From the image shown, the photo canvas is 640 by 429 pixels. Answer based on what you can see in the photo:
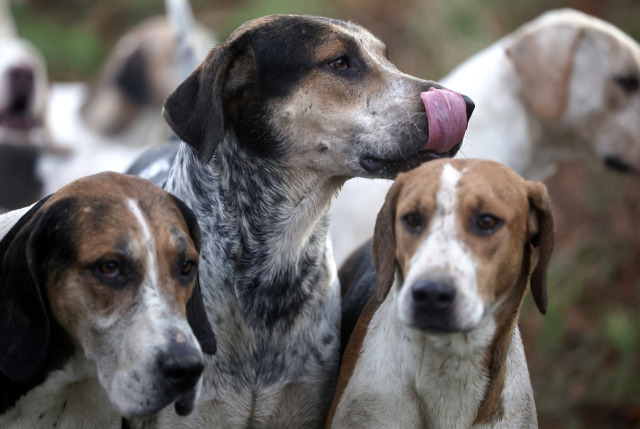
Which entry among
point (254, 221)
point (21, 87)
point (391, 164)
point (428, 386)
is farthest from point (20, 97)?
point (428, 386)

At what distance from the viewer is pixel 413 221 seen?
3.97 metres

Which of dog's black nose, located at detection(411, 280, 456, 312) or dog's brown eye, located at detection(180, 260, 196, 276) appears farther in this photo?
dog's brown eye, located at detection(180, 260, 196, 276)

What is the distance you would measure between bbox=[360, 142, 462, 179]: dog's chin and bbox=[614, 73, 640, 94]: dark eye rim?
8.60 ft

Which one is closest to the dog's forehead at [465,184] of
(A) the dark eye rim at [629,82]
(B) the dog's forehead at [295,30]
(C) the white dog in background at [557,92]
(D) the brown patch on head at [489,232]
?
(D) the brown patch on head at [489,232]

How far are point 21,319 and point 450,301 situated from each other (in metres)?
1.60

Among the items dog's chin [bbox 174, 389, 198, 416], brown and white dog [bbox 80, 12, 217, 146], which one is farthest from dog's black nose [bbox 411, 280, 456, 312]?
brown and white dog [bbox 80, 12, 217, 146]

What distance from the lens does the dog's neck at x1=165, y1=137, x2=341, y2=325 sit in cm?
467

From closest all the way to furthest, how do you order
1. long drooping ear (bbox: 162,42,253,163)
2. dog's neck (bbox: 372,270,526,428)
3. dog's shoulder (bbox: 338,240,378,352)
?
dog's neck (bbox: 372,270,526,428), long drooping ear (bbox: 162,42,253,163), dog's shoulder (bbox: 338,240,378,352)

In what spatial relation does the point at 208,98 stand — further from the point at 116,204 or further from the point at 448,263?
the point at 448,263

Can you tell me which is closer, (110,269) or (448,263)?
(448,263)

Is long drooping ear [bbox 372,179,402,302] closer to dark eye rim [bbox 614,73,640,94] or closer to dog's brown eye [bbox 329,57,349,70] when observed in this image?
dog's brown eye [bbox 329,57,349,70]

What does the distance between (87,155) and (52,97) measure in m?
4.05

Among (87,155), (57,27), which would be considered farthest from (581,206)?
(57,27)

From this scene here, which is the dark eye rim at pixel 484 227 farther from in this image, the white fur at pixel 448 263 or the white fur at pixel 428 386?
the white fur at pixel 428 386
